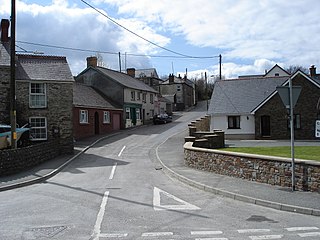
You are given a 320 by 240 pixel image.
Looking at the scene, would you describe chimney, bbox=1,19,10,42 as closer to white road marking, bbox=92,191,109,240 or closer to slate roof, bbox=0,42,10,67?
slate roof, bbox=0,42,10,67

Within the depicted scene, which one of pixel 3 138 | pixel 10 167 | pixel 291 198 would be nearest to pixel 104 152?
pixel 3 138

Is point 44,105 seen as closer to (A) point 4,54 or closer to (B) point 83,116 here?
(A) point 4,54

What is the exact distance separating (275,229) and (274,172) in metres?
4.94

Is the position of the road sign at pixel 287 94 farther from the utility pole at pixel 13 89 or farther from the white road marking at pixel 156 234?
the utility pole at pixel 13 89

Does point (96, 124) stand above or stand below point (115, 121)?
below

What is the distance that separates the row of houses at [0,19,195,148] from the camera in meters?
27.4

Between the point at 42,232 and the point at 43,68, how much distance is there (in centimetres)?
2375

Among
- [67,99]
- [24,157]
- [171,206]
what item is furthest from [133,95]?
[171,206]

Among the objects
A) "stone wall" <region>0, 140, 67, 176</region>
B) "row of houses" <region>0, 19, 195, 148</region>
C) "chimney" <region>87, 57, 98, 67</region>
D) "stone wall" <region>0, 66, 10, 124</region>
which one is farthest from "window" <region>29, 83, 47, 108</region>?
"chimney" <region>87, 57, 98, 67</region>

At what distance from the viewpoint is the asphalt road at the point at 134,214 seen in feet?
24.6

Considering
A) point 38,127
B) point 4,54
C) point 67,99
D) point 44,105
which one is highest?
point 4,54

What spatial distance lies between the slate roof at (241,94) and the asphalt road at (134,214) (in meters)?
23.3

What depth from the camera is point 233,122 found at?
37.8 meters

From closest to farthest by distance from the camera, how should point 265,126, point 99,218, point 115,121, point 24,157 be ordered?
point 99,218 → point 24,157 → point 265,126 → point 115,121
